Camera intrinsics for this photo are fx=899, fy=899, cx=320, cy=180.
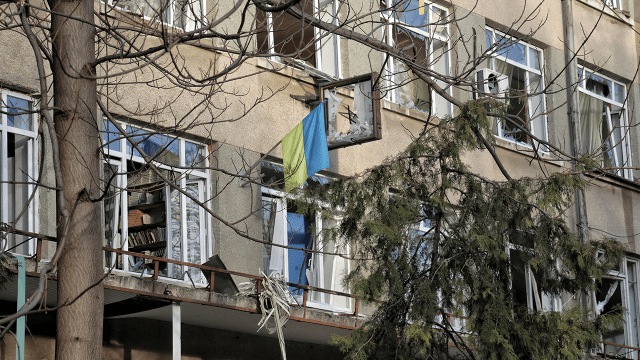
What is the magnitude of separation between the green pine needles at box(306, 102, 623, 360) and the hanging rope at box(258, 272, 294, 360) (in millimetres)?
1831

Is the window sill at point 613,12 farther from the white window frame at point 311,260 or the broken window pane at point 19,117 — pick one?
the broken window pane at point 19,117

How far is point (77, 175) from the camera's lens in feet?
21.2

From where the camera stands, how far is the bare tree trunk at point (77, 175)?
6137mm

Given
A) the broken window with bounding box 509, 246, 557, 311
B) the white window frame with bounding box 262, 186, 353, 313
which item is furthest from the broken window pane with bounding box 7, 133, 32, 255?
the broken window with bounding box 509, 246, 557, 311

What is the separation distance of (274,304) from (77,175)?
4.83 metres

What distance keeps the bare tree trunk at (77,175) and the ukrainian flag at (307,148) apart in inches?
206

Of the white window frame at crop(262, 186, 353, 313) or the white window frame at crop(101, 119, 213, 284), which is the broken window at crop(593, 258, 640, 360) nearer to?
the white window frame at crop(262, 186, 353, 313)

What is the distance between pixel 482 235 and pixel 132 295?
12.6 ft

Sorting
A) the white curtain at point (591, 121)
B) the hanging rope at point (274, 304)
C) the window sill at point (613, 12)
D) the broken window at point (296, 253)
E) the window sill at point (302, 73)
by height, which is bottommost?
the hanging rope at point (274, 304)

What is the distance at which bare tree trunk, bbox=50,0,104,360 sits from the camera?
242 inches

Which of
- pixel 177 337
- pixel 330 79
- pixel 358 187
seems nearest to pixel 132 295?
pixel 177 337

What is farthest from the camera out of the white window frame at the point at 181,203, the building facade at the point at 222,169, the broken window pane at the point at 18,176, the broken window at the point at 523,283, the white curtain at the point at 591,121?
the white curtain at the point at 591,121

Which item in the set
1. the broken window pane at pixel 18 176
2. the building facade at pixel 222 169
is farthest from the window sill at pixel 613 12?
the broken window pane at pixel 18 176

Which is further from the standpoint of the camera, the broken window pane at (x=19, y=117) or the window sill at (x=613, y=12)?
the window sill at (x=613, y=12)
